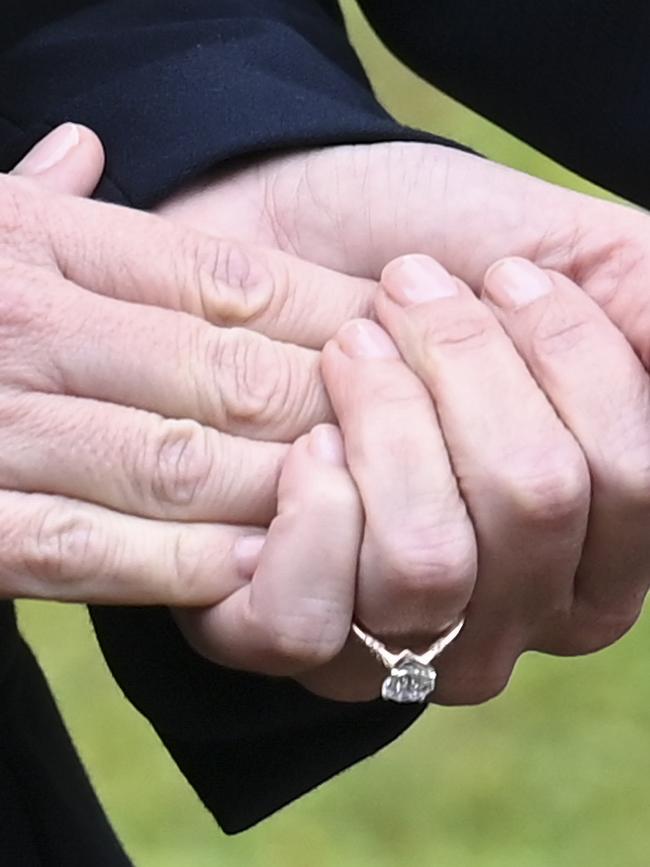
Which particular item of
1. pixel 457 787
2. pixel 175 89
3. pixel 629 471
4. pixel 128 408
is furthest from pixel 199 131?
pixel 457 787

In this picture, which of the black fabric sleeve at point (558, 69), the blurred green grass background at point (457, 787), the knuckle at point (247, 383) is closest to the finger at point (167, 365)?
the knuckle at point (247, 383)

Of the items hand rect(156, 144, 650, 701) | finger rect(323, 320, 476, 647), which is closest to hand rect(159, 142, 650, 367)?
hand rect(156, 144, 650, 701)

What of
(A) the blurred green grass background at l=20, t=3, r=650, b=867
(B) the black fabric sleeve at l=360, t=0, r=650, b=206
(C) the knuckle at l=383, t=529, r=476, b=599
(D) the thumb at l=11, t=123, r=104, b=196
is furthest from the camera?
(A) the blurred green grass background at l=20, t=3, r=650, b=867

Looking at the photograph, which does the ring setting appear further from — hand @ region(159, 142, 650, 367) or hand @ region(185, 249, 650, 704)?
hand @ region(159, 142, 650, 367)

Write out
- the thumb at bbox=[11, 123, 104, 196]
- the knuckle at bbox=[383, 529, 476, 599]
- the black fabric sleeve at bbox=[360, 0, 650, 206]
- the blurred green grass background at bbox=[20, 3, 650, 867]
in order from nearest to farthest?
1. the knuckle at bbox=[383, 529, 476, 599]
2. the thumb at bbox=[11, 123, 104, 196]
3. the black fabric sleeve at bbox=[360, 0, 650, 206]
4. the blurred green grass background at bbox=[20, 3, 650, 867]

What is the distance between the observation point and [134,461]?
1.92 ft

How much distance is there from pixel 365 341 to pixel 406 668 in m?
0.14

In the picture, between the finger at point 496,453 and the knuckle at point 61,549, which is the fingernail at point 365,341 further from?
the knuckle at point 61,549

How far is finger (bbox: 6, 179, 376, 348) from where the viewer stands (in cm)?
62

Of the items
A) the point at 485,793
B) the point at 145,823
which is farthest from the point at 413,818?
the point at 145,823

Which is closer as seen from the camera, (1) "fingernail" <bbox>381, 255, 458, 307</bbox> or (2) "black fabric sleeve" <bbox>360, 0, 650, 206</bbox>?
(1) "fingernail" <bbox>381, 255, 458, 307</bbox>

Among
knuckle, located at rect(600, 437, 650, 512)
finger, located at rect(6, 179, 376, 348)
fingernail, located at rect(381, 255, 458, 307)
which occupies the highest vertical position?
fingernail, located at rect(381, 255, 458, 307)

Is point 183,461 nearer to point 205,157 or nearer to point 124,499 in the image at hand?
point 124,499

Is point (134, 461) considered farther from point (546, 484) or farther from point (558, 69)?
point (558, 69)
